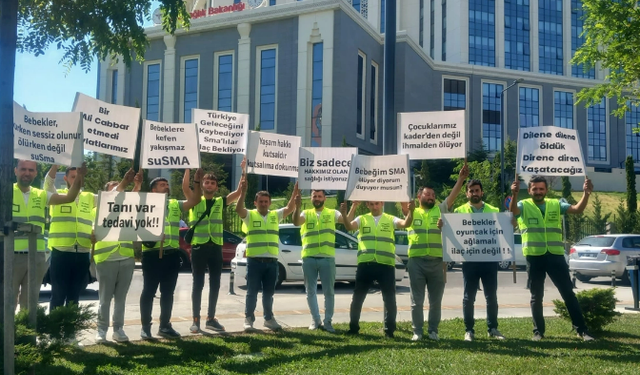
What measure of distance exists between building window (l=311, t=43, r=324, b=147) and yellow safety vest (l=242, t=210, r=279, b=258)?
3765cm

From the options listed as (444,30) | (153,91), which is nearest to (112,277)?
(153,91)

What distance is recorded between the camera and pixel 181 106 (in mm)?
50438

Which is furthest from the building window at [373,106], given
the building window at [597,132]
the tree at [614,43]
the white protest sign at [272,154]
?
the white protest sign at [272,154]

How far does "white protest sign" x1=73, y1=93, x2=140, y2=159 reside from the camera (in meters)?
7.75

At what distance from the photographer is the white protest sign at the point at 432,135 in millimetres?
8562

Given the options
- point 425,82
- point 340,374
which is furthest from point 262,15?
point 340,374

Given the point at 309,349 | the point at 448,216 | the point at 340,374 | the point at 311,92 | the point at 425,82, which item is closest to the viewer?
the point at 340,374

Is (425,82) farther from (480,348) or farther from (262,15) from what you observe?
(480,348)

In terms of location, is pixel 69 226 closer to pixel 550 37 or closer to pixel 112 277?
pixel 112 277

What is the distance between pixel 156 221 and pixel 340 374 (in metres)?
3.17

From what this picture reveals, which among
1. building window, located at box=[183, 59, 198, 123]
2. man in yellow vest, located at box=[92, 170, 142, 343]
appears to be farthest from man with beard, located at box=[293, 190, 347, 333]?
building window, located at box=[183, 59, 198, 123]

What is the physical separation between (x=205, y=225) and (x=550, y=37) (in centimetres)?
7677

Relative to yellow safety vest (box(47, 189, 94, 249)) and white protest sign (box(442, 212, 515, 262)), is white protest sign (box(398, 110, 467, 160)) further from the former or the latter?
yellow safety vest (box(47, 189, 94, 249))

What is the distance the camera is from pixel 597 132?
7406 cm
